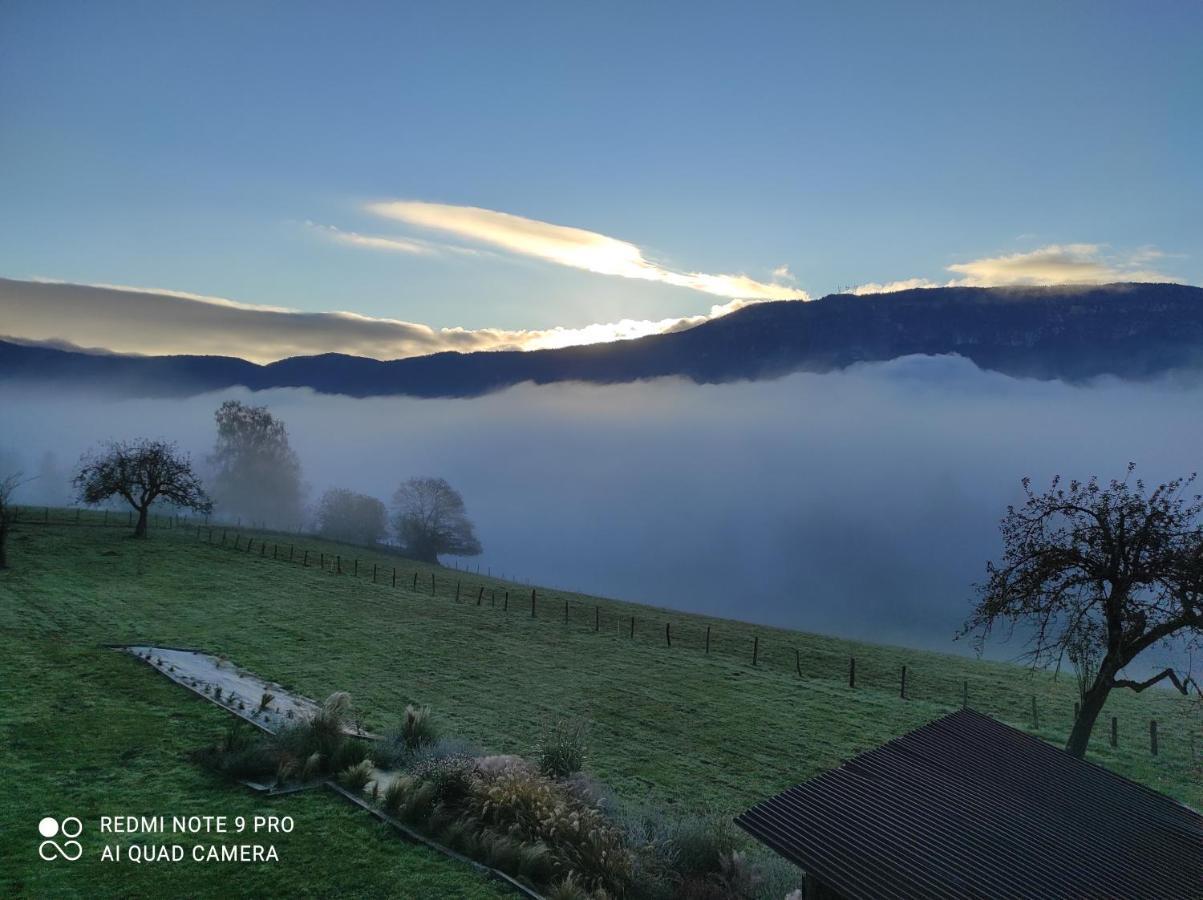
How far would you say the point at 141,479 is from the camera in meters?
68.8

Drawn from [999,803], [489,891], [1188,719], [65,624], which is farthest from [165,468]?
[1188,719]

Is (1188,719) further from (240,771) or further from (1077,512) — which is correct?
(240,771)

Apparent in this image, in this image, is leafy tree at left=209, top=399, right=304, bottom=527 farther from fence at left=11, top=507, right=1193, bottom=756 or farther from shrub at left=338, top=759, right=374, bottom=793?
shrub at left=338, top=759, right=374, bottom=793

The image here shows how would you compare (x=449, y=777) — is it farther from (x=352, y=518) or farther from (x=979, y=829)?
(x=352, y=518)

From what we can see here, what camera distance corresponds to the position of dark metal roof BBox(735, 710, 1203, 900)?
10.6 meters

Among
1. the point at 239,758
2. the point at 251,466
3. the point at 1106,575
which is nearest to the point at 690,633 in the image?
the point at 1106,575

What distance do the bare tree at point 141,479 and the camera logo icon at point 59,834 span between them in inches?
2390

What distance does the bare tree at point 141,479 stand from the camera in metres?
67.2

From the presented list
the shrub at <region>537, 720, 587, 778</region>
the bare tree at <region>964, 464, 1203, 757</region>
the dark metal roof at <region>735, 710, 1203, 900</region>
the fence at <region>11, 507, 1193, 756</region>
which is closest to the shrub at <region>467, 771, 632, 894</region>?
the shrub at <region>537, 720, 587, 778</region>

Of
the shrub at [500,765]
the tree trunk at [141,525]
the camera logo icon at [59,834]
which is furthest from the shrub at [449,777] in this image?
the tree trunk at [141,525]

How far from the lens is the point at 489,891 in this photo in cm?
1370

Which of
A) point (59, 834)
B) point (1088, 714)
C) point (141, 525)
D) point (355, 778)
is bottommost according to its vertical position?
point (141, 525)

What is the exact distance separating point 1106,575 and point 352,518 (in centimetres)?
12199

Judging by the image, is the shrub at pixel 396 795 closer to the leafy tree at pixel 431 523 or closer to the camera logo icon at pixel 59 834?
the camera logo icon at pixel 59 834
